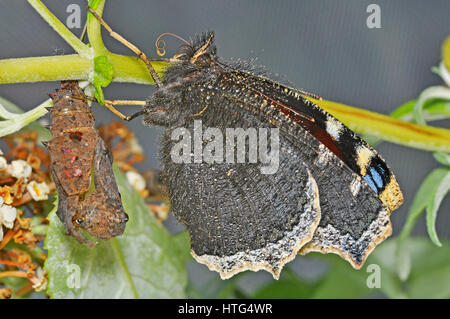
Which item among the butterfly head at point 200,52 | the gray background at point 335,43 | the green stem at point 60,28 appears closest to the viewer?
the green stem at point 60,28

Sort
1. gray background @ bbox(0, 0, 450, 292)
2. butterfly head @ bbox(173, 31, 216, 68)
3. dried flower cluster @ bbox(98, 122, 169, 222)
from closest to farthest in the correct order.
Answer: butterfly head @ bbox(173, 31, 216, 68)
dried flower cluster @ bbox(98, 122, 169, 222)
gray background @ bbox(0, 0, 450, 292)

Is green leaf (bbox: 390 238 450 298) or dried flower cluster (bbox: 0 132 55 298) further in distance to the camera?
green leaf (bbox: 390 238 450 298)

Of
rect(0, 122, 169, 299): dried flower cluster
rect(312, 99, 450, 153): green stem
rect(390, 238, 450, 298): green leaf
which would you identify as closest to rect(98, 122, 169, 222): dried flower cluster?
rect(0, 122, 169, 299): dried flower cluster

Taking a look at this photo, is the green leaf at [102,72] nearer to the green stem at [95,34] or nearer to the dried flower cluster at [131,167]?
the green stem at [95,34]

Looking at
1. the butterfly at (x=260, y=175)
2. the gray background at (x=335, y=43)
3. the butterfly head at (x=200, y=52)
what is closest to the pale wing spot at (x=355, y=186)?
the butterfly at (x=260, y=175)

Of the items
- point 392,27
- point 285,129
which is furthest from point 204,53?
point 392,27

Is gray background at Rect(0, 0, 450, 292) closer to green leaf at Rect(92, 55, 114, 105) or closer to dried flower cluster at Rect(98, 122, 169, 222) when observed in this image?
dried flower cluster at Rect(98, 122, 169, 222)

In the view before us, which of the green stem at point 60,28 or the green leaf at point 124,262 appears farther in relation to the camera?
the green leaf at point 124,262
